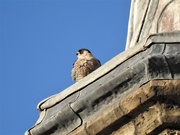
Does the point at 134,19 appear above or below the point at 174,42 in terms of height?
above

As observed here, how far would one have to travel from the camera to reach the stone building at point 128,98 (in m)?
7.54

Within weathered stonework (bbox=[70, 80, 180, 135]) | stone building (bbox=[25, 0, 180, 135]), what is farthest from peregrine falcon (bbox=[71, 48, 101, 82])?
weathered stonework (bbox=[70, 80, 180, 135])

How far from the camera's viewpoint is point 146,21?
9.39 metres

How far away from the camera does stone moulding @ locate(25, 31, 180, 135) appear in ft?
24.8

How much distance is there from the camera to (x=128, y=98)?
7.61m

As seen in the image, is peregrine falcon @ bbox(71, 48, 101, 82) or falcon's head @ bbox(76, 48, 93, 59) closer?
peregrine falcon @ bbox(71, 48, 101, 82)

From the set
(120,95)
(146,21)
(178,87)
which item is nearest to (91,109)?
(120,95)

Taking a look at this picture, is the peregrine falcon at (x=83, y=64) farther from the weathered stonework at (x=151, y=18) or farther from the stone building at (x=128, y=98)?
the stone building at (x=128, y=98)

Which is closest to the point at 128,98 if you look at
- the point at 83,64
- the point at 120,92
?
the point at 120,92

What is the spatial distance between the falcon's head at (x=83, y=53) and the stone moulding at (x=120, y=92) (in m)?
1.32

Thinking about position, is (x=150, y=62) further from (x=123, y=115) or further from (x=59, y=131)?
(x=59, y=131)

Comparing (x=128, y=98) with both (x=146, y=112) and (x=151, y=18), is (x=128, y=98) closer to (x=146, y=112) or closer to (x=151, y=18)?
(x=146, y=112)

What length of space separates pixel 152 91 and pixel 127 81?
25cm

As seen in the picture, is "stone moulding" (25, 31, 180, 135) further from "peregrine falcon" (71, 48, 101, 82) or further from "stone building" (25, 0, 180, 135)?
"peregrine falcon" (71, 48, 101, 82)
